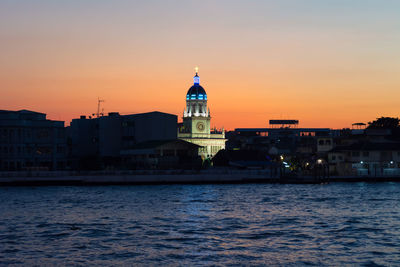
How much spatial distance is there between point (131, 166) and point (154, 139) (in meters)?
25.9

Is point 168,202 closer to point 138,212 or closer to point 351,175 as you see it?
point 138,212

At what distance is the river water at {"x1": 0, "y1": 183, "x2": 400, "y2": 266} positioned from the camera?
36156mm

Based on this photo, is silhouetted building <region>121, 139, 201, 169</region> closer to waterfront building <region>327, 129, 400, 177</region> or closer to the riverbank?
the riverbank

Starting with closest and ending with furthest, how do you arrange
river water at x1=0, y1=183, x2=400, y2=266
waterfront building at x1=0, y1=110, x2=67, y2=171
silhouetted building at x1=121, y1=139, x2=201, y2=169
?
river water at x1=0, y1=183, x2=400, y2=266, waterfront building at x1=0, y1=110, x2=67, y2=171, silhouetted building at x1=121, y1=139, x2=201, y2=169

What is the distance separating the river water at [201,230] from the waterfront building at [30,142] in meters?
47.0

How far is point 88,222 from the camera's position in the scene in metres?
53.0

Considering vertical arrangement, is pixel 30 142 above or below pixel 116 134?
below

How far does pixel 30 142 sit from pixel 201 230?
8538 cm

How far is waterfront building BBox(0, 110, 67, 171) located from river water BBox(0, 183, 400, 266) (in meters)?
47.0

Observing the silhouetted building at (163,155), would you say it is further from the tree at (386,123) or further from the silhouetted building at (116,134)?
the tree at (386,123)

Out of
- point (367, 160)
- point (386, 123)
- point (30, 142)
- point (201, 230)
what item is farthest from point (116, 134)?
point (201, 230)

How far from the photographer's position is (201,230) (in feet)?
157

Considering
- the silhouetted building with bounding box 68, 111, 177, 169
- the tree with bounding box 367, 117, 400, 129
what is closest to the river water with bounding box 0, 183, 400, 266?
the silhouetted building with bounding box 68, 111, 177, 169

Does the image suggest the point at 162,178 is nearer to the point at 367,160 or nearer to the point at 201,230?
the point at 367,160
